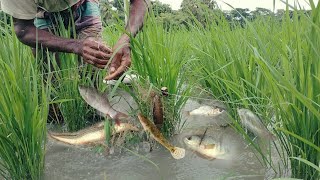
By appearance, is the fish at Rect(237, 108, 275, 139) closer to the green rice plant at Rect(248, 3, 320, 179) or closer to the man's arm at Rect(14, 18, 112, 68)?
the green rice plant at Rect(248, 3, 320, 179)

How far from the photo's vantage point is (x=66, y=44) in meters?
2.06

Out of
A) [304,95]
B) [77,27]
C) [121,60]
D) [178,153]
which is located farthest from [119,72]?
[77,27]

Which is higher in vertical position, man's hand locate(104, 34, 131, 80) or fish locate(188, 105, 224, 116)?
man's hand locate(104, 34, 131, 80)

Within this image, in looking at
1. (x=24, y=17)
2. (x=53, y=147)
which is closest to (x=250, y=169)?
(x=53, y=147)

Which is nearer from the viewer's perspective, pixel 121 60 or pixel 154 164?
pixel 154 164

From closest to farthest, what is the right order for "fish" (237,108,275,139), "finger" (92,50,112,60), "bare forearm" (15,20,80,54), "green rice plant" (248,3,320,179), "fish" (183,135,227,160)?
1. "green rice plant" (248,3,320,179)
2. "fish" (237,108,275,139)
3. "fish" (183,135,227,160)
4. "finger" (92,50,112,60)
5. "bare forearm" (15,20,80,54)

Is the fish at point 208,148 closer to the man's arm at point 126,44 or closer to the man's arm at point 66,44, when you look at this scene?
the man's arm at point 126,44

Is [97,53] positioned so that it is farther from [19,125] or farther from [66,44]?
[19,125]

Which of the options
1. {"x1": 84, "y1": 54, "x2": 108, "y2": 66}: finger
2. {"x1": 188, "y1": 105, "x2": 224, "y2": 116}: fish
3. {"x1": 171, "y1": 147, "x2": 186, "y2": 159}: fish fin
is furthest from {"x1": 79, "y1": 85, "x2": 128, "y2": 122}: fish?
{"x1": 188, "y1": 105, "x2": 224, "y2": 116}: fish

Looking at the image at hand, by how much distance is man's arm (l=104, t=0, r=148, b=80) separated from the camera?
69.0 inches

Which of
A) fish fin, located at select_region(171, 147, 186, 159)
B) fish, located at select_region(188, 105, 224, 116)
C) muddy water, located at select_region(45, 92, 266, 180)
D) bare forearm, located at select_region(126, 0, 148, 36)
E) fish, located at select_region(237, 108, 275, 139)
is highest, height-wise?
bare forearm, located at select_region(126, 0, 148, 36)

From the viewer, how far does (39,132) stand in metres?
1.46

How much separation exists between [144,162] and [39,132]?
0.43 meters

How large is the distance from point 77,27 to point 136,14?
0.69 metres
